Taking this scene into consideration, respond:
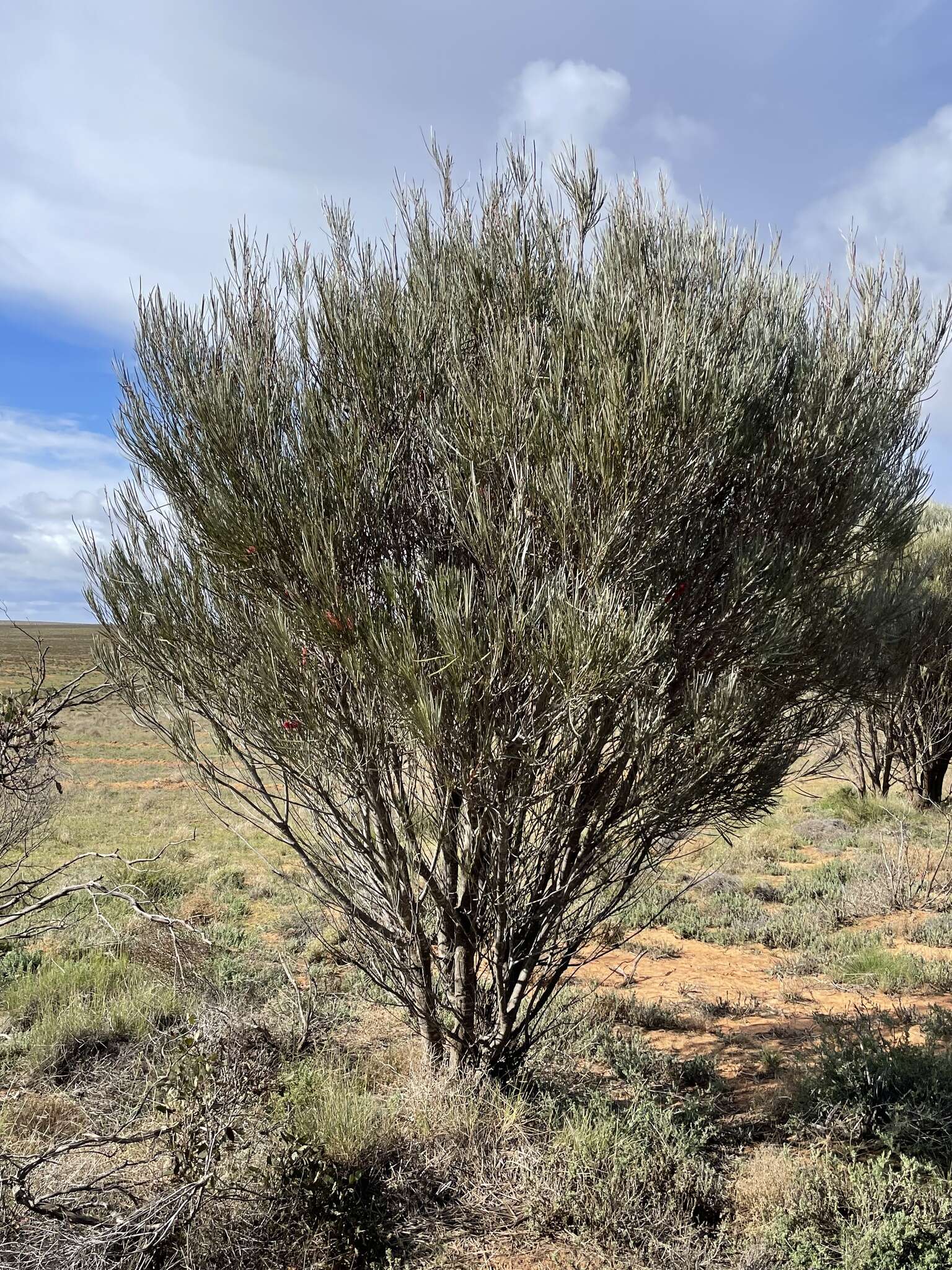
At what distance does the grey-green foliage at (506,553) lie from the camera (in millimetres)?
3615

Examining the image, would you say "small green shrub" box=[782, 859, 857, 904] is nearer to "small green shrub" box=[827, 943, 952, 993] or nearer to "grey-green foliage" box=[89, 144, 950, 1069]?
"small green shrub" box=[827, 943, 952, 993]

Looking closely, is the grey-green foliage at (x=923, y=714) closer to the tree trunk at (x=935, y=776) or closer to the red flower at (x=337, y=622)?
the tree trunk at (x=935, y=776)

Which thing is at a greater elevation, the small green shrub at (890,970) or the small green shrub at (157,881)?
the small green shrub at (890,970)

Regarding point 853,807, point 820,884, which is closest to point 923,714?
point 853,807

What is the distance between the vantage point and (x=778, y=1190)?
4.02 meters

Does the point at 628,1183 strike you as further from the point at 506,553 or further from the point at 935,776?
the point at 935,776

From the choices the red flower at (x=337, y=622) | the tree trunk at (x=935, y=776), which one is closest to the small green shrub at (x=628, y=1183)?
the red flower at (x=337, y=622)

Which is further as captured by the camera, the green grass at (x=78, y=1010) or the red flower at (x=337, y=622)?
the green grass at (x=78, y=1010)

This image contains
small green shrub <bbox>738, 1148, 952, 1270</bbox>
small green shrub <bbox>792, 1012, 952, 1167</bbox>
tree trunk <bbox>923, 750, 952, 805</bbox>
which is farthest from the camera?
tree trunk <bbox>923, 750, 952, 805</bbox>

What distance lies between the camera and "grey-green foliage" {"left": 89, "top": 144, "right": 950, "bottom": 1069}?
3615 mm

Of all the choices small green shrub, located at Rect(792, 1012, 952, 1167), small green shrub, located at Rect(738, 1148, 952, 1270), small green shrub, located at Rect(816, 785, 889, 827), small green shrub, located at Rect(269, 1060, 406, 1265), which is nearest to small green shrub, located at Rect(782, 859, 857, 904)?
small green shrub, located at Rect(816, 785, 889, 827)

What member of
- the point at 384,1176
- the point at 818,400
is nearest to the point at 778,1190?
the point at 384,1176

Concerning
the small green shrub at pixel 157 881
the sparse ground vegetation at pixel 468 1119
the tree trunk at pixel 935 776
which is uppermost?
the tree trunk at pixel 935 776

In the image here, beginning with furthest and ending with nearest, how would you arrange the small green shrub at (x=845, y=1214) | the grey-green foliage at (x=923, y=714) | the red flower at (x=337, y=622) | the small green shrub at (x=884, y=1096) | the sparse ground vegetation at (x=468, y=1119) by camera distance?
1. the grey-green foliage at (x=923, y=714)
2. the small green shrub at (x=884, y=1096)
3. the red flower at (x=337, y=622)
4. the sparse ground vegetation at (x=468, y=1119)
5. the small green shrub at (x=845, y=1214)
